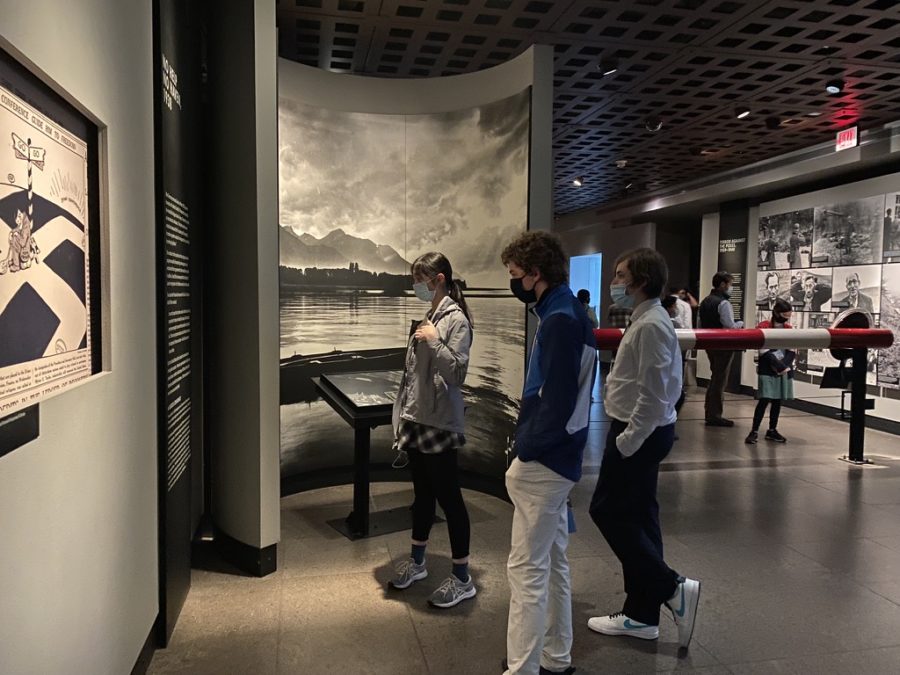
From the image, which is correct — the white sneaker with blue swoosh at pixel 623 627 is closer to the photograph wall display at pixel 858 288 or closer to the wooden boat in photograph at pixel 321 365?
the wooden boat in photograph at pixel 321 365

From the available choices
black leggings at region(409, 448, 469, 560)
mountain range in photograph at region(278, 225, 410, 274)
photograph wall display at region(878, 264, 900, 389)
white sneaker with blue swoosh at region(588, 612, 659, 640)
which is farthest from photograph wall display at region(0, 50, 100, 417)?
photograph wall display at region(878, 264, 900, 389)

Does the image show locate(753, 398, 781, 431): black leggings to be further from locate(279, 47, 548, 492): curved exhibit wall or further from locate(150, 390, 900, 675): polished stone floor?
locate(279, 47, 548, 492): curved exhibit wall

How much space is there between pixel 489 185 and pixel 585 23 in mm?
1184

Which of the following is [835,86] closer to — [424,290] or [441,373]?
[424,290]

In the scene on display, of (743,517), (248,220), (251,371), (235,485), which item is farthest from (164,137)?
(743,517)

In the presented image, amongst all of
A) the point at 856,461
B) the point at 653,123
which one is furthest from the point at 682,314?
the point at 856,461

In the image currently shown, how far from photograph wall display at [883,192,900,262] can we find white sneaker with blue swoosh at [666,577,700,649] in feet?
20.3

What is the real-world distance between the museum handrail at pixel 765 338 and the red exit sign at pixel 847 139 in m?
2.28

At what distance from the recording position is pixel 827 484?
16.9ft

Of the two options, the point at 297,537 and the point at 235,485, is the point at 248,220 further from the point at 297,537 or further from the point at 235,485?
the point at 297,537

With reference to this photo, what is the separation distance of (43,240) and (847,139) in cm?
750

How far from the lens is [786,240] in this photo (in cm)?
906

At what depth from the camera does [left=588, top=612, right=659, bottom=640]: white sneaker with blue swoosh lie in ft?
9.11

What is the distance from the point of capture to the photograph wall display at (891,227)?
7.14 meters
